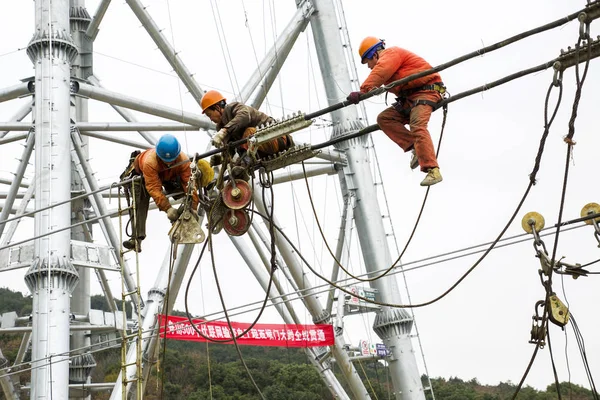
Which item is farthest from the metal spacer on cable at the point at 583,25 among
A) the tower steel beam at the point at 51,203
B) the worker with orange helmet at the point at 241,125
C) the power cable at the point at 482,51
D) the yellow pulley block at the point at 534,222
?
the tower steel beam at the point at 51,203

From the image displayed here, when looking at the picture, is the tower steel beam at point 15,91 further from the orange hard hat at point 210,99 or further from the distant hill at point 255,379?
the distant hill at point 255,379

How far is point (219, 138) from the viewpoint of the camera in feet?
33.4

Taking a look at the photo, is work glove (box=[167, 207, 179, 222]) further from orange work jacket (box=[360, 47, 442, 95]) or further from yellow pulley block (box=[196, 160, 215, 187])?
orange work jacket (box=[360, 47, 442, 95])

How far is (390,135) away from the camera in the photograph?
1012 cm

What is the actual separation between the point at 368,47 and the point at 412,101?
78cm

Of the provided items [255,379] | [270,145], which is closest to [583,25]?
[270,145]

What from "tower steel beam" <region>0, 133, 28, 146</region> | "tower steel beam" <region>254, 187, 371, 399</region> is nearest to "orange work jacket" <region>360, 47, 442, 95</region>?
"tower steel beam" <region>254, 187, 371, 399</region>

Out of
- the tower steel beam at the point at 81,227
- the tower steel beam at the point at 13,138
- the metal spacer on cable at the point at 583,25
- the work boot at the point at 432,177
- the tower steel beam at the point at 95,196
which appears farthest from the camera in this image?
the tower steel beam at the point at 13,138

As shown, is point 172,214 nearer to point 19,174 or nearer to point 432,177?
point 432,177

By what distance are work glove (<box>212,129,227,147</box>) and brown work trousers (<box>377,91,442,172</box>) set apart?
5.46 ft

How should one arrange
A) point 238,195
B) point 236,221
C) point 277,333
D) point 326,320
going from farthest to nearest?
point 277,333 < point 326,320 < point 236,221 < point 238,195

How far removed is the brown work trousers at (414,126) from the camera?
9.57 meters

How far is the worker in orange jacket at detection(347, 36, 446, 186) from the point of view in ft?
31.3

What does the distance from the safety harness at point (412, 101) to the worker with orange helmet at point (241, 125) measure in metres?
1.32
